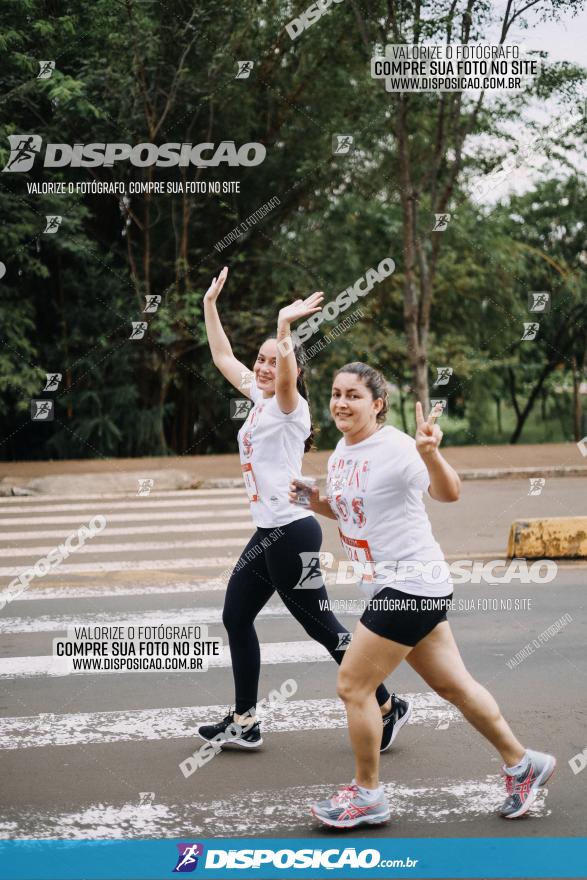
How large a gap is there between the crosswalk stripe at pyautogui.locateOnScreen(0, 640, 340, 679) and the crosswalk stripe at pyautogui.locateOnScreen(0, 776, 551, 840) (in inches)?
78.3

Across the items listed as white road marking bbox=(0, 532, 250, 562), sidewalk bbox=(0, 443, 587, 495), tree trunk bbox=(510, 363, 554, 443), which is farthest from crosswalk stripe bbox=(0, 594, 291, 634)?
tree trunk bbox=(510, 363, 554, 443)

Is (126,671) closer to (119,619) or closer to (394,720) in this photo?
(119,619)

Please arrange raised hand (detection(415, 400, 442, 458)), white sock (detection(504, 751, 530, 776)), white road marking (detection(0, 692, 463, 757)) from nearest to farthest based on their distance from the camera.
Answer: raised hand (detection(415, 400, 442, 458))
white sock (detection(504, 751, 530, 776))
white road marking (detection(0, 692, 463, 757))

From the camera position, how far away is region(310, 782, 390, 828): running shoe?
426 centimetres

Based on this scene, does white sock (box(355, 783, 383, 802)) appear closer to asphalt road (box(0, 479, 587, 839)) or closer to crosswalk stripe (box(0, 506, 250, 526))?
asphalt road (box(0, 479, 587, 839))

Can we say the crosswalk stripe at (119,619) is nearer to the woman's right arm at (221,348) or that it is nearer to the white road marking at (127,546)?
the woman's right arm at (221,348)

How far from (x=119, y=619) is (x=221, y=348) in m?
2.70

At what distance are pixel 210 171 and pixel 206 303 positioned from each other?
14624 mm

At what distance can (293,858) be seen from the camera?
408 centimetres

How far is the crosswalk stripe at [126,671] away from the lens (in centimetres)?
663

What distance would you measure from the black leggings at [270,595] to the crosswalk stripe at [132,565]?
14.6 feet

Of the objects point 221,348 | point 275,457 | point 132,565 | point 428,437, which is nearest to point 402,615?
point 428,437

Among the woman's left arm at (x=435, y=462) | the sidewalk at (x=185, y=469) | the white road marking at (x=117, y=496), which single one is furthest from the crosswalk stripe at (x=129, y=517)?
the woman's left arm at (x=435, y=462)

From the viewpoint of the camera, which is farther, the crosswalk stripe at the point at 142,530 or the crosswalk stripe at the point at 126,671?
the crosswalk stripe at the point at 142,530
